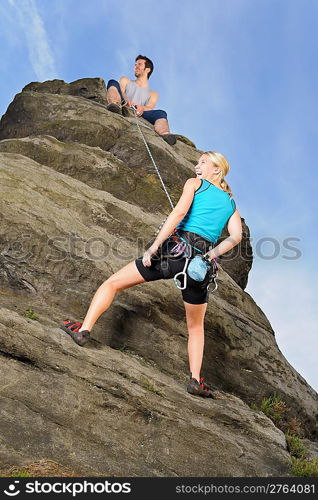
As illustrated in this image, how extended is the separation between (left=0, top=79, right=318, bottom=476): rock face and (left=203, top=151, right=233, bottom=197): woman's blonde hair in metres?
3.38

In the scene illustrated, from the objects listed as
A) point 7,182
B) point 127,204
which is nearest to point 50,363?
point 7,182

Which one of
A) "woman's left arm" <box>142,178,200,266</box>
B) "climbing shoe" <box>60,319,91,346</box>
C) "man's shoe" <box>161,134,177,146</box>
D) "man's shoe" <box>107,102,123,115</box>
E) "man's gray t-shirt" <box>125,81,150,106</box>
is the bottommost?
"climbing shoe" <box>60,319,91,346</box>

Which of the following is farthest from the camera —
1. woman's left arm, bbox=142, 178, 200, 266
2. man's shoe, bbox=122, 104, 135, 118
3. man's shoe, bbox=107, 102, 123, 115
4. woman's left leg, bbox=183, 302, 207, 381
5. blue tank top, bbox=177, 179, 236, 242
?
man's shoe, bbox=122, 104, 135, 118

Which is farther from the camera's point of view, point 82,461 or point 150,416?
point 150,416

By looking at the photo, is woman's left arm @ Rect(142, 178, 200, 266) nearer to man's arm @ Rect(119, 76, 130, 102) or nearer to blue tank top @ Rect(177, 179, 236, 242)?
blue tank top @ Rect(177, 179, 236, 242)

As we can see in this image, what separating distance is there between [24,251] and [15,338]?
3104mm

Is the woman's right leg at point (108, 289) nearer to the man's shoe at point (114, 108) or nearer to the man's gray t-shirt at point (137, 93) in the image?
the man's shoe at point (114, 108)

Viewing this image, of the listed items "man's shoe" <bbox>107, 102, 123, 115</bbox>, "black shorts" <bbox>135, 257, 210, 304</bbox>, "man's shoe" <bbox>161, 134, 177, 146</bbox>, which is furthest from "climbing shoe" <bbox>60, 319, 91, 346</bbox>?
"man's shoe" <bbox>161, 134, 177, 146</bbox>

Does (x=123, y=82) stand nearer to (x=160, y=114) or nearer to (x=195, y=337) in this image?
(x=160, y=114)

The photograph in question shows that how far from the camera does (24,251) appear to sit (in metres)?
10.9

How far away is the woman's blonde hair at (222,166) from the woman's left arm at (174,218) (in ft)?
1.98

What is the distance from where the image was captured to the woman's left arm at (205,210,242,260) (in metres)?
8.18

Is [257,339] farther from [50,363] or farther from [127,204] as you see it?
[50,363]

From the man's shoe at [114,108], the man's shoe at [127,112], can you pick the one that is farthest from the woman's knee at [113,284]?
the man's shoe at [127,112]
